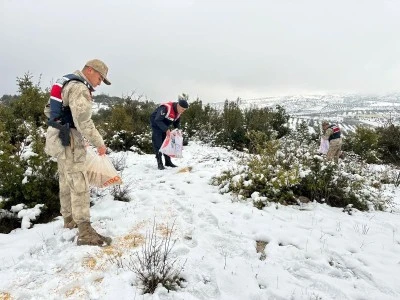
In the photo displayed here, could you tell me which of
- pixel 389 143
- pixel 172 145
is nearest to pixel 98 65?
pixel 172 145

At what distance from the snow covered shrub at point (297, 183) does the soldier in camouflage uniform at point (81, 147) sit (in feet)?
8.53

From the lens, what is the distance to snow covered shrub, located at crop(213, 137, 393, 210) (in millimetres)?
5121

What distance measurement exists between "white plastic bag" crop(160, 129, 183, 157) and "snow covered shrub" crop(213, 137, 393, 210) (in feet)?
6.83

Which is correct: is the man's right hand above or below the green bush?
above

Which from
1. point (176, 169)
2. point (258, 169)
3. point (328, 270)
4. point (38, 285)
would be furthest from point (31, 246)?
point (176, 169)

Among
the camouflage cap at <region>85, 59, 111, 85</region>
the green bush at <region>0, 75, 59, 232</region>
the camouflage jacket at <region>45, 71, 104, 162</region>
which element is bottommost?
the green bush at <region>0, 75, 59, 232</region>

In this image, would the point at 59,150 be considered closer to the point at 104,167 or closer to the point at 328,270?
the point at 104,167

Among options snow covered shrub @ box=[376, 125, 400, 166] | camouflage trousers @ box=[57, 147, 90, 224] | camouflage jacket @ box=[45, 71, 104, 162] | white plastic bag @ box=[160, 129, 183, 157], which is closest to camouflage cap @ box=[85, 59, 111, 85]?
camouflage jacket @ box=[45, 71, 104, 162]

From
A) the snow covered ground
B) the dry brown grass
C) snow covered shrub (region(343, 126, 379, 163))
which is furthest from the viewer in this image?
snow covered shrub (region(343, 126, 379, 163))

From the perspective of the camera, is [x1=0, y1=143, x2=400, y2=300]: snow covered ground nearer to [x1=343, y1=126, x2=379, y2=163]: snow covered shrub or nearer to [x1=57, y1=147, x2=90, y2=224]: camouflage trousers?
[x1=57, y1=147, x2=90, y2=224]: camouflage trousers

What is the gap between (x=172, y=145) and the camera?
7.43 meters

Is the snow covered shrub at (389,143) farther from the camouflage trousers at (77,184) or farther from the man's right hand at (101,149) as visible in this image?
the camouflage trousers at (77,184)

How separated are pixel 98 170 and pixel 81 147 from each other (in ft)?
1.22

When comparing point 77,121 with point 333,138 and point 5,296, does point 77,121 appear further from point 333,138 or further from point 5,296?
point 333,138
